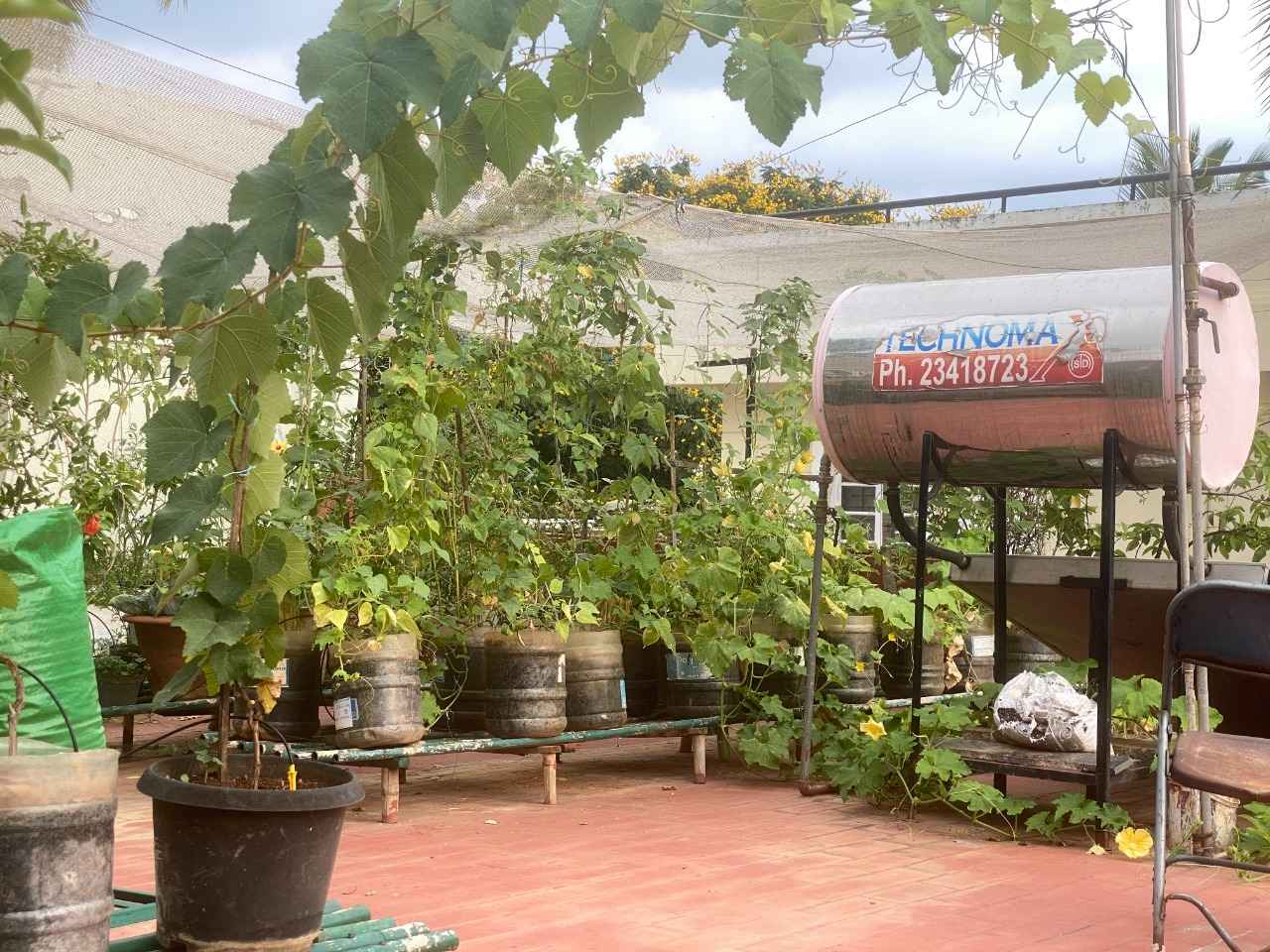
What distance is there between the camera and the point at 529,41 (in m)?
2.05

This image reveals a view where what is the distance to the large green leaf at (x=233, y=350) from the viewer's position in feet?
6.74

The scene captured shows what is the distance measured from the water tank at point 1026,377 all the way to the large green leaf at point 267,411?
331 centimetres

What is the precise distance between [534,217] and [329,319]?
4795 mm

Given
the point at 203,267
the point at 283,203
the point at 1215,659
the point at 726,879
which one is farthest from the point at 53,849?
the point at 726,879

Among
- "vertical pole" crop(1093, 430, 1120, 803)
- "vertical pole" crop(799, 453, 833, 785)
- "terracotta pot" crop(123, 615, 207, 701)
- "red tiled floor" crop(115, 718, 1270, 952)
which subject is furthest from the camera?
"terracotta pot" crop(123, 615, 207, 701)

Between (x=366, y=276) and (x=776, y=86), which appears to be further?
(x=366, y=276)

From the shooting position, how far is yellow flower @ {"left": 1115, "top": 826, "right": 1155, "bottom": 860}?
4457mm

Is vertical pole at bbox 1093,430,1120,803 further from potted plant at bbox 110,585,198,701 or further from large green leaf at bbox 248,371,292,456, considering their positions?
potted plant at bbox 110,585,198,701

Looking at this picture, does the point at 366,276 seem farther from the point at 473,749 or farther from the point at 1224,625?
the point at 473,749

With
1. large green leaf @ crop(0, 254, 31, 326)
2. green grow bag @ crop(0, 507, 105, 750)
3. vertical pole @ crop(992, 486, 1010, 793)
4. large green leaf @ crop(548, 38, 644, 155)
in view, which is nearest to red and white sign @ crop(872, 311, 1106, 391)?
vertical pole @ crop(992, 486, 1010, 793)

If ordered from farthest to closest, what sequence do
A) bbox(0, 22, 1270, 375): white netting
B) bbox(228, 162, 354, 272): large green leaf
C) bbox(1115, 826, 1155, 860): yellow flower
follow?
1. bbox(0, 22, 1270, 375): white netting
2. bbox(1115, 826, 1155, 860): yellow flower
3. bbox(228, 162, 354, 272): large green leaf

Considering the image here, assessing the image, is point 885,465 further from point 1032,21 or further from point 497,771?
point 1032,21

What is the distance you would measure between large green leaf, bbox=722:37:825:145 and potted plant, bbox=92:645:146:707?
5.75 meters

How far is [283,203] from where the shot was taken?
1797 mm
